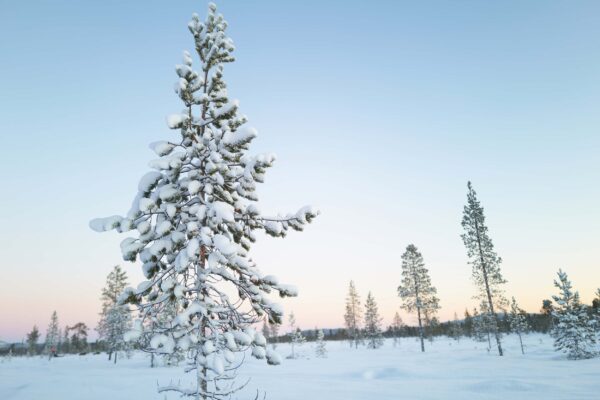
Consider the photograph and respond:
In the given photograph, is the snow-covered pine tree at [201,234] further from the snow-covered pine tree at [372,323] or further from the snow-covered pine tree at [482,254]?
the snow-covered pine tree at [372,323]

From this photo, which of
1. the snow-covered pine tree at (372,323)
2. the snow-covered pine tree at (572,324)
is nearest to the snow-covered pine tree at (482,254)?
the snow-covered pine tree at (572,324)

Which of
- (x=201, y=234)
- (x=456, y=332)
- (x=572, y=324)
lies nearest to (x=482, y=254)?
(x=572, y=324)

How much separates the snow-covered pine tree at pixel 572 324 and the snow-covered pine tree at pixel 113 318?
1733 inches

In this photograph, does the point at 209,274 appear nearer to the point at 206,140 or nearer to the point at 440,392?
the point at 206,140

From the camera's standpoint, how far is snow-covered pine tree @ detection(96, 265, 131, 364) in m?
44.1

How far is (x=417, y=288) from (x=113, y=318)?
40648 millimetres

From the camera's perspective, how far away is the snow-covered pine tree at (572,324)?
26688 millimetres

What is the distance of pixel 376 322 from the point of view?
208 feet

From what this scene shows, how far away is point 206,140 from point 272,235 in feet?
7.29

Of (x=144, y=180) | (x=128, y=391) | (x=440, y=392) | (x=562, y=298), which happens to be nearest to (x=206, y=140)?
(x=144, y=180)

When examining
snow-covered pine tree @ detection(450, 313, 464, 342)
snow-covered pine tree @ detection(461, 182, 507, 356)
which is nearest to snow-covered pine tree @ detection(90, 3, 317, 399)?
snow-covered pine tree @ detection(461, 182, 507, 356)

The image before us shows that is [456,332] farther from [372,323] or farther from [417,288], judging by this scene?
[417,288]

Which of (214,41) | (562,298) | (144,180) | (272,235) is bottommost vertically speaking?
(562,298)

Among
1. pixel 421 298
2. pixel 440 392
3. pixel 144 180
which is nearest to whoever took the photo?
pixel 144 180
